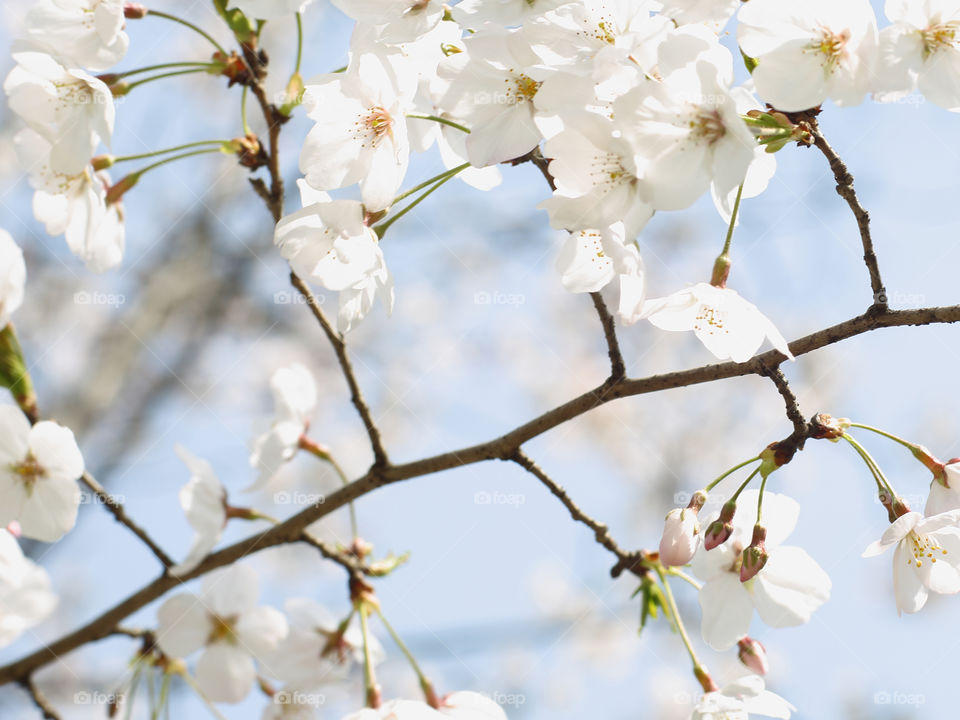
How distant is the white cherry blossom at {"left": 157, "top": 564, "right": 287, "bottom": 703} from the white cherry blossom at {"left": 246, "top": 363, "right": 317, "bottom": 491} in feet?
0.86

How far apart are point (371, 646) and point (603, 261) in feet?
3.45

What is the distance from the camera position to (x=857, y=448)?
1.18 m

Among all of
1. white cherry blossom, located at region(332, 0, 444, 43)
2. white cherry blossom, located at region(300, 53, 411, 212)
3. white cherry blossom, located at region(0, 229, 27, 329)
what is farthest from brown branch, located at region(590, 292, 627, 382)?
white cherry blossom, located at region(0, 229, 27, 329)

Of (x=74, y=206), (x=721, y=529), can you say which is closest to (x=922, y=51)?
(x=721, y=529)

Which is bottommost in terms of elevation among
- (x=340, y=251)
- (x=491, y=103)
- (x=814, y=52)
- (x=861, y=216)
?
(x=340, y=251)

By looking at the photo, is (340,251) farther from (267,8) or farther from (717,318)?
(717,318)

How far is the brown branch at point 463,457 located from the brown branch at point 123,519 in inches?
2.5

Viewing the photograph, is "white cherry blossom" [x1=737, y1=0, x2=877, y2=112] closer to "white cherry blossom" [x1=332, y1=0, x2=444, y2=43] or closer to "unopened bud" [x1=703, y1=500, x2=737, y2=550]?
"white cherry blossom" [x1=332, y1=0, x2=444, y2=43]

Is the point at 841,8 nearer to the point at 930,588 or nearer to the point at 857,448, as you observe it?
the point at 857,448

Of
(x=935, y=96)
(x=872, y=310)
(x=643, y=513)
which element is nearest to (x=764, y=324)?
(x=872, y=310)

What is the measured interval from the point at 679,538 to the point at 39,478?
3.85ft

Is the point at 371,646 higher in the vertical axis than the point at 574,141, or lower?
lower

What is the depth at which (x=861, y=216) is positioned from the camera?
1.20m

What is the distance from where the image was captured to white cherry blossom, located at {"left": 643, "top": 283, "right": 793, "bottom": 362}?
4.17 feet
